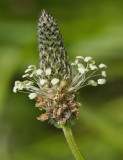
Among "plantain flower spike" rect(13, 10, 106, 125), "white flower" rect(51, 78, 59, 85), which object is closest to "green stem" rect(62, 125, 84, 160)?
"plantain flower spike" rect(13, 10, 106, 125)

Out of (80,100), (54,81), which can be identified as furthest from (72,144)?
(80,100)

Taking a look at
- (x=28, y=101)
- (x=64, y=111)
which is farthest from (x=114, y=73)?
(x=64, y=111)

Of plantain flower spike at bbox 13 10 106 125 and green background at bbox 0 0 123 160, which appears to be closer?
plantain flower spike at bbox 13 10 106 125

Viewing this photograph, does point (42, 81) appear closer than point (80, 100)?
Yes

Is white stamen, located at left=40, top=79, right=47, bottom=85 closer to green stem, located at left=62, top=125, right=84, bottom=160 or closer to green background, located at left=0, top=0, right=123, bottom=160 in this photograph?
green stem, located at left=62, top=125, right=84, bottom=160

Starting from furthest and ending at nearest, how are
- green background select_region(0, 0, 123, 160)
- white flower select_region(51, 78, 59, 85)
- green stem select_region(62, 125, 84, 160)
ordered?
green background select_region(0, 0, 123, 160)
white flower select_region(51, 78, 59, 85)
green stem select_region(62, 125, 84, 160)

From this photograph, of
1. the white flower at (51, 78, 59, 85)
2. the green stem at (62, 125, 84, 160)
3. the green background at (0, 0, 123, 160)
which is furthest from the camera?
the green background at (0, 0, 123, 160)

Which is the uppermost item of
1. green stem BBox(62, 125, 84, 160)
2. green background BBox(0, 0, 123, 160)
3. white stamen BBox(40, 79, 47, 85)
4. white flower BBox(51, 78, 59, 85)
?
green background BBox(0, 0, 123, 160)

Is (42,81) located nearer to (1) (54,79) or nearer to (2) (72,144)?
(1) (54,79)

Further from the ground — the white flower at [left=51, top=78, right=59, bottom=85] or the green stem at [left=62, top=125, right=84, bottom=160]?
the white flower at [left=51, top=78, right=59, bottom=85]
